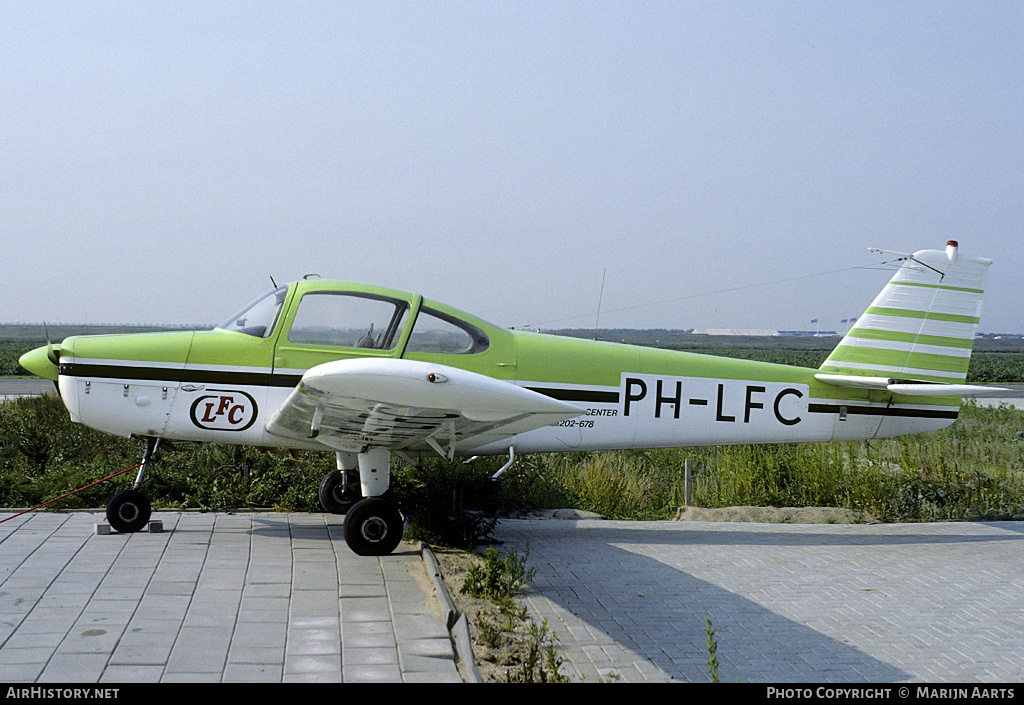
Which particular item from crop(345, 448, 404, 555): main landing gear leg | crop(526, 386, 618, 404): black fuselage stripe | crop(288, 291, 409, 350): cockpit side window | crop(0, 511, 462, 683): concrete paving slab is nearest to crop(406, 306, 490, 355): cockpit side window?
crop(288, 291, 409, 350): cockpit side window

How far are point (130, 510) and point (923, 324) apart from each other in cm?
759

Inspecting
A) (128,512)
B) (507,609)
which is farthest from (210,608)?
(128,512)

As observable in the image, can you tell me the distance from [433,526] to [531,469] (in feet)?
8.35

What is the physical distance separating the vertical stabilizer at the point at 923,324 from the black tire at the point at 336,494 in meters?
4.89

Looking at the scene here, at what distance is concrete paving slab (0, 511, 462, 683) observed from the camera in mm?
3855

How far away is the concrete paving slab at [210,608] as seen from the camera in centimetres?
386

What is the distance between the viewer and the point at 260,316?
6.55 metres

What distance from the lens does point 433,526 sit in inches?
263

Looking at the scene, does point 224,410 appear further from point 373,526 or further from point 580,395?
point 580,395

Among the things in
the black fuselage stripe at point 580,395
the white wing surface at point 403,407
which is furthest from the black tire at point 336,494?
the black fuselage stripe at point 580,395

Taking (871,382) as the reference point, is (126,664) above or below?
below

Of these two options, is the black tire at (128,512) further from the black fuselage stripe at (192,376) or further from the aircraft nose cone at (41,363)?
the aircraft nose cone at (41,363)
